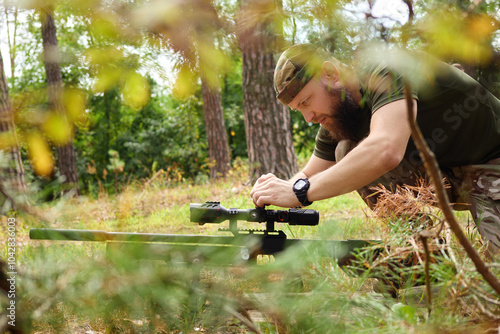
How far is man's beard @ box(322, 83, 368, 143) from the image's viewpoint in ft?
7.88

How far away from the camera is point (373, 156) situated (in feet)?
6.11

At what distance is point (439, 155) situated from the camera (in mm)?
2273

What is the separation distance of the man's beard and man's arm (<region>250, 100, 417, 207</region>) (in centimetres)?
46

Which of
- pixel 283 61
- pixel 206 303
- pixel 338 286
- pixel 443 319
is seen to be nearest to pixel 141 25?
pixel 206 303

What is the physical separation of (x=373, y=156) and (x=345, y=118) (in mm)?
632

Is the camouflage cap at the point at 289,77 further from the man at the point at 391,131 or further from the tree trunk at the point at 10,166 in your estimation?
the tree trunk at the point at 10,166

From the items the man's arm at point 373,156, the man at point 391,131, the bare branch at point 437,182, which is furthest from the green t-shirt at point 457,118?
the bare branch at point 437,182

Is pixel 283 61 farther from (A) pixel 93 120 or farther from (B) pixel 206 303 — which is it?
(B) pixel 206 303

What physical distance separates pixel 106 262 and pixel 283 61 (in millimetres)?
1860

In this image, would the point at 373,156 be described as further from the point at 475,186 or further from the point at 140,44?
the point at 140,44

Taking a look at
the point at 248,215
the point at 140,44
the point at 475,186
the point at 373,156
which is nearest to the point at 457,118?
the point at 475,186

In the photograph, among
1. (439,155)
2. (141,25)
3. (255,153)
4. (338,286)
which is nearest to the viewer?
(141,25)

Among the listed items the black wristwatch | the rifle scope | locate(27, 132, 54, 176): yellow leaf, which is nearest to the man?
the black wristwatch

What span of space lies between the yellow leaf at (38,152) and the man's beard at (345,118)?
172 cm
